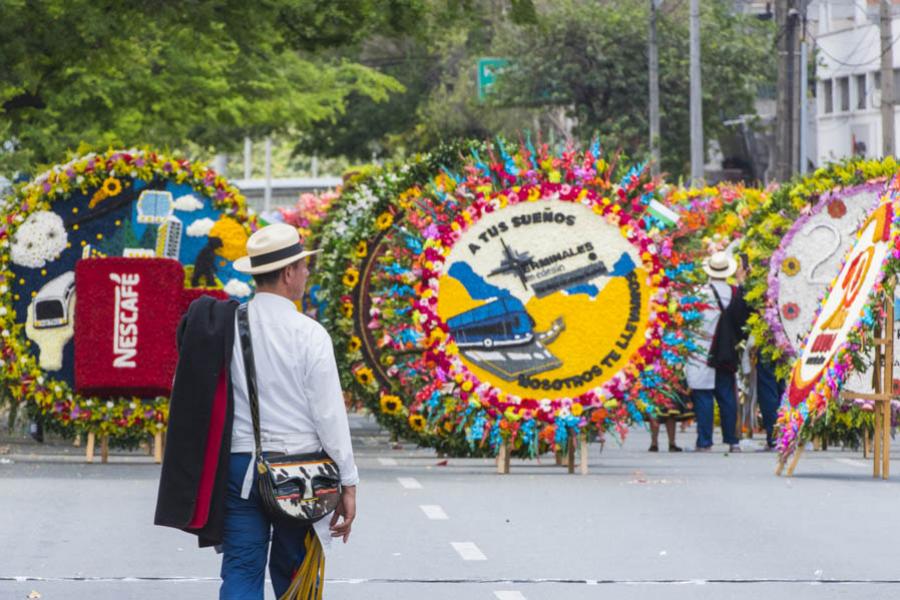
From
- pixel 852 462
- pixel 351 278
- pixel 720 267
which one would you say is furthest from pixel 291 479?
pixel 720 267

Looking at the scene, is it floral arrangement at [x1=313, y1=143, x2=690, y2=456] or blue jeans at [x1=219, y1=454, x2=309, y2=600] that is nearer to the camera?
blue jeans at [x1=219, y1=454, x2=309, y2=600]

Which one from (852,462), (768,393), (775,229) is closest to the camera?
(852,462)

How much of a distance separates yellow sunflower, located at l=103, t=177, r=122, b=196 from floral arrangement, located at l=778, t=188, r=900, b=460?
16.6 feet

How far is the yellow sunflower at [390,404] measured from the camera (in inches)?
699

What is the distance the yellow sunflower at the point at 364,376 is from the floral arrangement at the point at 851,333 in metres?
3.63

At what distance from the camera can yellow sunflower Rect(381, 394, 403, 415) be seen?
17766 millimetres

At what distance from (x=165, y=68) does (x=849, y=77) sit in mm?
45091

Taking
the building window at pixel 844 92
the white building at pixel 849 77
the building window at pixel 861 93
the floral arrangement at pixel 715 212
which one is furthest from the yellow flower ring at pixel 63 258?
the building window at pixel 844 92

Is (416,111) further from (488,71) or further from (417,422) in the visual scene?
(417,422)

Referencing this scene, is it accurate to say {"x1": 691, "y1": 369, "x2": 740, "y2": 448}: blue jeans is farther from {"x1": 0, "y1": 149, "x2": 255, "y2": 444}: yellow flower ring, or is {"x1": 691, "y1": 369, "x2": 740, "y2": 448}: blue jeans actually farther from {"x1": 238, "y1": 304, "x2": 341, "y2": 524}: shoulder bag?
{"x1": 238, "y1": 304, "x2": 341, "y2": 524}: shoulder bag

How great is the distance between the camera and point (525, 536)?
11.9m

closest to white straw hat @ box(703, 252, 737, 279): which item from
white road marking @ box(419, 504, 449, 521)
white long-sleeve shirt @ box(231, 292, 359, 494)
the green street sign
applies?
white road marking @ box(419, 504, 449, 521)

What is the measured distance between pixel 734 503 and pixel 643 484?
4.90ft

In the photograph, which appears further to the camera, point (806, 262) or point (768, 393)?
point (768, 393)
